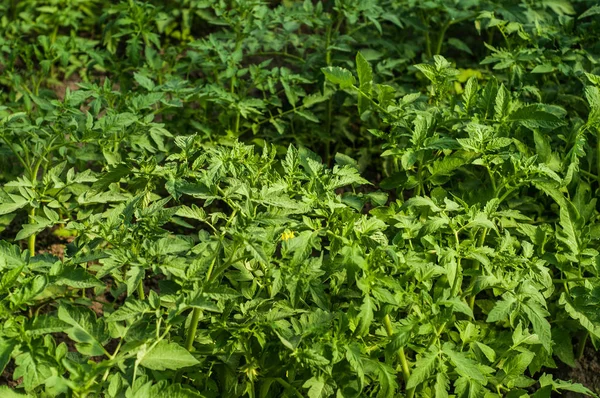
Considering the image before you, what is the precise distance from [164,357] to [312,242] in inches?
23.1

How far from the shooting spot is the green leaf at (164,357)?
2.44 meters

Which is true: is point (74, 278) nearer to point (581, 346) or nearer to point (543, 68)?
point (581, 346)

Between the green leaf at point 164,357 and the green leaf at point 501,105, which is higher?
the green leaf at point 501,105

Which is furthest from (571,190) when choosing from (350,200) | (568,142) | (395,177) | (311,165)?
(311,165)

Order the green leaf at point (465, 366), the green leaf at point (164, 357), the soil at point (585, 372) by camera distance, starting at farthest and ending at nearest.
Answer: the soil at point (585, 372)
the green leaf at point (465, 366)
the green leaf at point (164, 357)

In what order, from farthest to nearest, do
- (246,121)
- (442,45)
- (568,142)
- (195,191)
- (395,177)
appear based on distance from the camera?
(442,45) → (246,121) → (568,142) → (395,177) → (195,191)

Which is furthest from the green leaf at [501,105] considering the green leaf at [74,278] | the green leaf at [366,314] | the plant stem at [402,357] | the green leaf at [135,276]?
the green leaf at [74,278]

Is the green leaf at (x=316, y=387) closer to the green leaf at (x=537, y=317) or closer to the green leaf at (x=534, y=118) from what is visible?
→ the green leaf at (x=537, y=317)

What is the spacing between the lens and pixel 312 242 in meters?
2.67

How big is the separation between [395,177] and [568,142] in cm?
82

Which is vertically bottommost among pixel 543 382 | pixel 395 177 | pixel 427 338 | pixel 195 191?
pixel 543 382

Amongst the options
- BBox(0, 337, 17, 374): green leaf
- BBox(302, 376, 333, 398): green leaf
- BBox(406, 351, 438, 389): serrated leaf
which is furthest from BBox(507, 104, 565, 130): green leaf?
BBox(0, 337, 17, 374): green leaf

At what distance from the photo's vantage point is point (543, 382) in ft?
10.1

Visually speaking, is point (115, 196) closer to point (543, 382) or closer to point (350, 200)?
point (350, 200)
